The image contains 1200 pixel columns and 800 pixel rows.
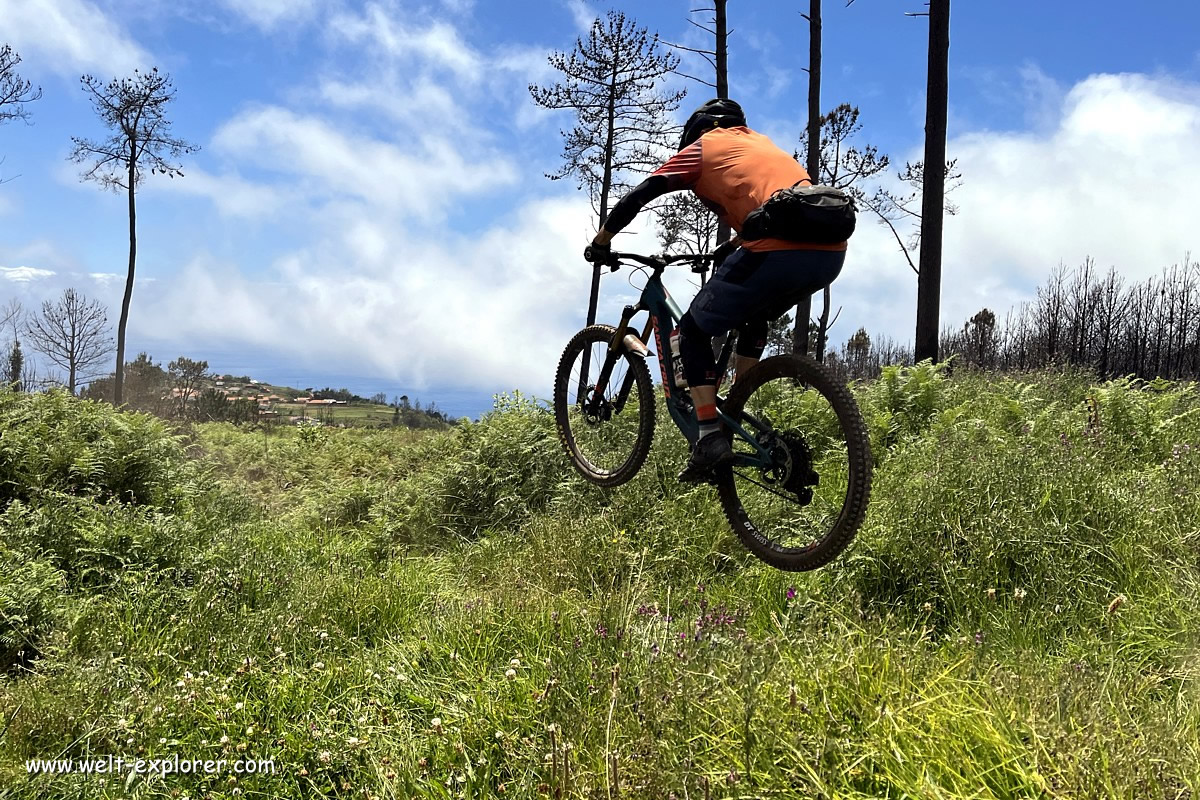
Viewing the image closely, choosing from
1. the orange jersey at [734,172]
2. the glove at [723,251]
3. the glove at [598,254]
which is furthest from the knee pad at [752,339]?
the glove at [598,254]

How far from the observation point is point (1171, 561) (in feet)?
14.2

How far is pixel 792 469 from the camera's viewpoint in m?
3.73

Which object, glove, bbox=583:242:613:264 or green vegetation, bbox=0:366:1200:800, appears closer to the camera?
green vegetation, bbox=0:366:1200:800

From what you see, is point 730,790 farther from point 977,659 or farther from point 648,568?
point 648,568

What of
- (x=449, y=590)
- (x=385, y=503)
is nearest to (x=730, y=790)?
(x=449, y=590)

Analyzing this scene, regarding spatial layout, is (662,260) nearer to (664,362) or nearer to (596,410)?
(664,362)

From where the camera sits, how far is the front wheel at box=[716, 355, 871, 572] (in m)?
3.49

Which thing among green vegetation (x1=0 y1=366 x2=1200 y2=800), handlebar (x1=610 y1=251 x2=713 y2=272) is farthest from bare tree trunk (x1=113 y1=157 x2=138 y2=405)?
handlebar (x1=610 y1=251 x2=713 y2=272)

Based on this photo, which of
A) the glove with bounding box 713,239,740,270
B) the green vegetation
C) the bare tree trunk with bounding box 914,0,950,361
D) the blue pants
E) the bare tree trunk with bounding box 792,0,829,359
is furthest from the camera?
the bare tree trunk with bounding box 792,0,829,359

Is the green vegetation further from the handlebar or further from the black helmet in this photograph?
the black helmet

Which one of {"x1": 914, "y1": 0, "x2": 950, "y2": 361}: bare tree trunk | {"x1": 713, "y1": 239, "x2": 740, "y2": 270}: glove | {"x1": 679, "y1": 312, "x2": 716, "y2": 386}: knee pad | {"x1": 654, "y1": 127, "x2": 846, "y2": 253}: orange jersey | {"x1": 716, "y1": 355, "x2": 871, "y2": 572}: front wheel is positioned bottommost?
{"x1": 716, "y1": 355, "x2": 871, "y2": 572}: front wheel

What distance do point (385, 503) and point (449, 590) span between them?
135 inches

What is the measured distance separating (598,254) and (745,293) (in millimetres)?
1234

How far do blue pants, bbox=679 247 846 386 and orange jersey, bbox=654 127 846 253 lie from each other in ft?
0.29
